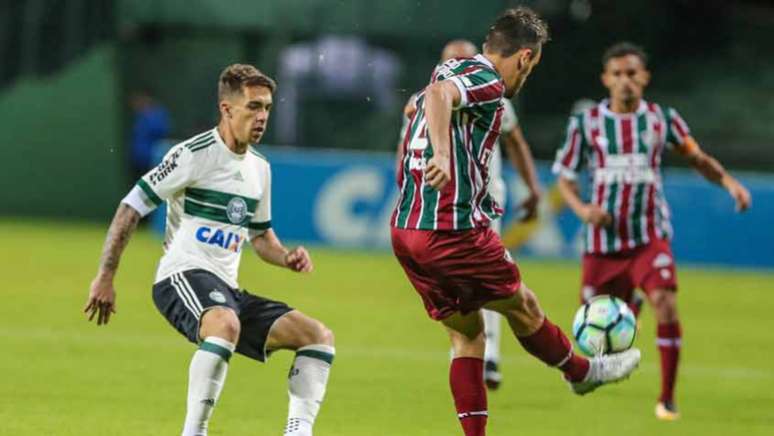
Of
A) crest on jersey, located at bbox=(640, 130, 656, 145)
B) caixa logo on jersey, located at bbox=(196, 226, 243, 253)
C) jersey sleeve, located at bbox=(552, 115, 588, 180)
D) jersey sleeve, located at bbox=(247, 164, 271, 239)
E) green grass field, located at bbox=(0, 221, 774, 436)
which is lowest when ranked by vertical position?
green grass field, located at bbox=(0, 221, 774, 436)

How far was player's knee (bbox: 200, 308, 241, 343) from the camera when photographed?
6.38 meters

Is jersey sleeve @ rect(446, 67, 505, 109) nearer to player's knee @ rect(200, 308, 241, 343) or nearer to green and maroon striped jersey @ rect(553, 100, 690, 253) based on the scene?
player's knee @ rect(200, 308, 241, 343)

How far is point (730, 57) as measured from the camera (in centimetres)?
2455

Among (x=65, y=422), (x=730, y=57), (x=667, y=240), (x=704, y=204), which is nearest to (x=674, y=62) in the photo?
(x=730, y=57)

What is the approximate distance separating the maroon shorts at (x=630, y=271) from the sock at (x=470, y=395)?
2.28 m

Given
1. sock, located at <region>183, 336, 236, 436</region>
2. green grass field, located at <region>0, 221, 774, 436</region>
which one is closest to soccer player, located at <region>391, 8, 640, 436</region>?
sock, located at <region>183, 336, 236, 436</region>

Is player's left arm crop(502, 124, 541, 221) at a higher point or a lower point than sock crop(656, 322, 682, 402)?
higher

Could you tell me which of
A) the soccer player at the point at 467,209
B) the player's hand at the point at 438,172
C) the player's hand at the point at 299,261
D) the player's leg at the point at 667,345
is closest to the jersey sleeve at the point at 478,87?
the soccer player at the point at 467,209

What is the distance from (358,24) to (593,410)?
14232 mm

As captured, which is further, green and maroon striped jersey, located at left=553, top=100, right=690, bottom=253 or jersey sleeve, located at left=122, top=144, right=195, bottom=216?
green and maroon striped jersey, located at left=553, top=100, right=690, bottom=253

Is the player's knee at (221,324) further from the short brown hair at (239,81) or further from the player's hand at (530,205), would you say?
the player's hand at (530,205)

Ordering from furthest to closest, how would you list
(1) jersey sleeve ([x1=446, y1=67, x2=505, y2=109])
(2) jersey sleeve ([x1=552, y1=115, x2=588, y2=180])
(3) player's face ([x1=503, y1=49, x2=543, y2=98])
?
(2) jersey sleeve ([x1=552, y1=115, x2=588, y2=180]) → (3) player's face ([x1=503, y1=49, x2=543, y2=98]) → (1) jersey sleeve ([x1=446, y1=67, x2=505, y2=109])

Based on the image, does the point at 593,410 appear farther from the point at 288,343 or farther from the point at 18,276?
the point at 18,276

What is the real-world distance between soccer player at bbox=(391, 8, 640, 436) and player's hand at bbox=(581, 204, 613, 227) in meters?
2.16
